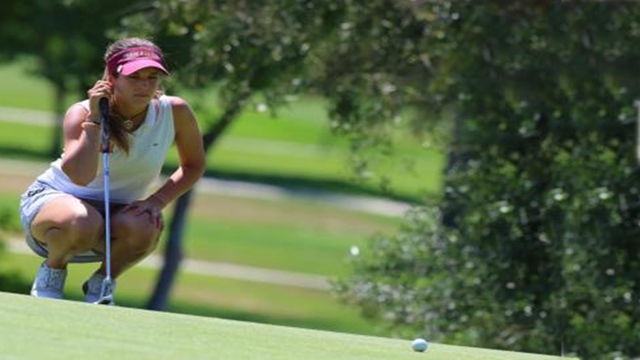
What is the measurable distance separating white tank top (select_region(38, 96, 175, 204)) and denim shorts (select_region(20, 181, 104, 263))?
44mm

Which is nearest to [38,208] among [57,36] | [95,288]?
[95,288]

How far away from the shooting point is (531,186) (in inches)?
485

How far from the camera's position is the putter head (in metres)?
7.78

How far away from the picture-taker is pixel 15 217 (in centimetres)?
2139

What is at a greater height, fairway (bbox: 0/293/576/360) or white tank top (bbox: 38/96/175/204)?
white tank top (bbox: 38/96/175/204)

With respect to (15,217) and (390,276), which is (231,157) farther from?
(390,276)

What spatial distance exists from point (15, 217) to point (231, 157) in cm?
2146

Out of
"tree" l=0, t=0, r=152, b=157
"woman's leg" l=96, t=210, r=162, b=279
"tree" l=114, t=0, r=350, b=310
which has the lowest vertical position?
"woman's leg" l=96, t=210, r=162, b=279

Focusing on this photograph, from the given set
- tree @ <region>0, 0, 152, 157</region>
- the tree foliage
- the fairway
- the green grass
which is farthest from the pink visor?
the green grass

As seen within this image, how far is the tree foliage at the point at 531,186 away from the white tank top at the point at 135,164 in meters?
4.41

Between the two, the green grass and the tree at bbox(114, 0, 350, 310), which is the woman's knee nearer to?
the tree at bbox(114, 0, 350, 310)

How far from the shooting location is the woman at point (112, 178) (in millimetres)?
7793

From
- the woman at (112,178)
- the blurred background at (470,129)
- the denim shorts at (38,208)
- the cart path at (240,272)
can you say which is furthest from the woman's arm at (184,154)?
the cart path at (240,272)

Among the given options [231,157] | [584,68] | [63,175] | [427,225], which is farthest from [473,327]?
[231,157]
